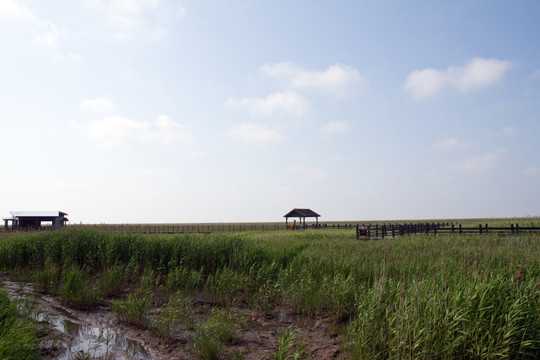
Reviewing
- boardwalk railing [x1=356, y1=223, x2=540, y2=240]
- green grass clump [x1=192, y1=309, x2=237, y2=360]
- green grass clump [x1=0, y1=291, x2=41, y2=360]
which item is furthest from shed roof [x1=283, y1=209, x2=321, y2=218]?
green grass clump [x1=0, y1=291, x2=41, y2=360]

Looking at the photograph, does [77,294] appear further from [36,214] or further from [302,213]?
[36,214]

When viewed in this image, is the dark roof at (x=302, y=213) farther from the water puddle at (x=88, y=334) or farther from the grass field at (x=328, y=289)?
the water puddle at (x=88, y=334)

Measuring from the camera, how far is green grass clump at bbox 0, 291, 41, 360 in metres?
4.96

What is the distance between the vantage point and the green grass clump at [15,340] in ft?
16.3

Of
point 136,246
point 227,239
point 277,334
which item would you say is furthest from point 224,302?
point 136,246

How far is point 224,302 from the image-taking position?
387 inches

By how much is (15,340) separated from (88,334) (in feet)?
6.77

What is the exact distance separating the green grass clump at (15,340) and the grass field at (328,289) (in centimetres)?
210

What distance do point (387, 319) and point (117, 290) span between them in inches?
326

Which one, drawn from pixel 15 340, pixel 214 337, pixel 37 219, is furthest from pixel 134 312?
pixel 37 219

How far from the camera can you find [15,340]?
17.7 ft

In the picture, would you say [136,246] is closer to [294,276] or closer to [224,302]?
[224,302]

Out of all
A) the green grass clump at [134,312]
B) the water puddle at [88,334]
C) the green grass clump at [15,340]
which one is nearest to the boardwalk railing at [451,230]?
the green grass clump at [134,312]

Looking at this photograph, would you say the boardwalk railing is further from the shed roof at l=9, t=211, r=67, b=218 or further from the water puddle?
the shed roof at l=9, t=211, r=67, b=218
